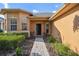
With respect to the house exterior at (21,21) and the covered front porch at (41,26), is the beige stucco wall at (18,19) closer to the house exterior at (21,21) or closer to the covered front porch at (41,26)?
the house exterior at (21,21)

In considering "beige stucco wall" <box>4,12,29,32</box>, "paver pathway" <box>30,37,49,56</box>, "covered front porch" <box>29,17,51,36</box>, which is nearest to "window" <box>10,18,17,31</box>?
"beige stucco wall" <box>4,12,29,32</box>

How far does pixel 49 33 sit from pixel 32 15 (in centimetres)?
254

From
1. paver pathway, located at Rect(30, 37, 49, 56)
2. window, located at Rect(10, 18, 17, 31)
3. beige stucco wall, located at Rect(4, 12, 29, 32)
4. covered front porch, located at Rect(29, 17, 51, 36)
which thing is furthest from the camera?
covered front porch, located at Rect(29, 17, 51, 36)

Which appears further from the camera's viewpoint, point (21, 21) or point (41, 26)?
point (41, 26)

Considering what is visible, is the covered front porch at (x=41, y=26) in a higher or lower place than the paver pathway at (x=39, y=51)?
higher

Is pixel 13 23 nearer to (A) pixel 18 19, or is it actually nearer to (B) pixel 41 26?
(A) pixel 18 19

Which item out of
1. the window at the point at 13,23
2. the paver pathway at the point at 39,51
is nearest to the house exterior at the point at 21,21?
the window at the point at 13,23

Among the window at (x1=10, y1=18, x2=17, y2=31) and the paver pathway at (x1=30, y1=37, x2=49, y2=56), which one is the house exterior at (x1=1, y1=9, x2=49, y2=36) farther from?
the paver pathway at (x1=30, y1=37, x2=49, y2=56)

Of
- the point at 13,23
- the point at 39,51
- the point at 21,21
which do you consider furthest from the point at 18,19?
the point at 39,51

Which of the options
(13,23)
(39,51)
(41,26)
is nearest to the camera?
(39,51)

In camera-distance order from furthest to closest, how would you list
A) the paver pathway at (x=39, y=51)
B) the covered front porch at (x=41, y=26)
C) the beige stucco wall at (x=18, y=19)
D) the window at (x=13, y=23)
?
the covered front porch at (x=41, y=26), the window at (x=13, y=23), the beige stucco wall at (x=18, y=19), the paver pathway at (x=39, y=51)

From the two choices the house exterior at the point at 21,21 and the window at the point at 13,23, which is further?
the window at the point at 13,23

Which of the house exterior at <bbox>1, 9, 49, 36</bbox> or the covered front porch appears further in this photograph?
the covered front porch

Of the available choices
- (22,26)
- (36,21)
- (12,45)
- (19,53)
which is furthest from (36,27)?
(19,53)
